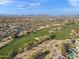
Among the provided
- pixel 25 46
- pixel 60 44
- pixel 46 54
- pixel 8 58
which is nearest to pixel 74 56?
pixel 60 44

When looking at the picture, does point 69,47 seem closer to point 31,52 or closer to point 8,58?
point 31,52

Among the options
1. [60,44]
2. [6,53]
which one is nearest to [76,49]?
[60,44]

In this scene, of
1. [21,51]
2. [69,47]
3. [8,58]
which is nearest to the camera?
[8,58]

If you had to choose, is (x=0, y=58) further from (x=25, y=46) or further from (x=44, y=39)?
(x=44, y=39)

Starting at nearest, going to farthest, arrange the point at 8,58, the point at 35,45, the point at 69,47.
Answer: the point at 8,58
the point at 35,45
the point at 69,47

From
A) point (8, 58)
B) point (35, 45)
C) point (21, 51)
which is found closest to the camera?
point (8, 58)

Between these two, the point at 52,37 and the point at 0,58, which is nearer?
the point at 0,58

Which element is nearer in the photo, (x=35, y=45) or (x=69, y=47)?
(x=35, y=45)

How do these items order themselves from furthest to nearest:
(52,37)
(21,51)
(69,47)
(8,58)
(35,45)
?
(52,37), (69,47), (35,45), (21,51), (8,58)
